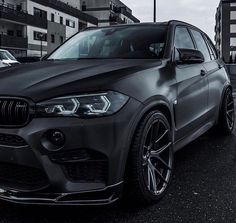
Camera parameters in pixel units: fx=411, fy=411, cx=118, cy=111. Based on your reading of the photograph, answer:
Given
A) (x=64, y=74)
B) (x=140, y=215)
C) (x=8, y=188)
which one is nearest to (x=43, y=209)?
(x=8, y=188)

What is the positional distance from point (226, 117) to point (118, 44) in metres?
2.21

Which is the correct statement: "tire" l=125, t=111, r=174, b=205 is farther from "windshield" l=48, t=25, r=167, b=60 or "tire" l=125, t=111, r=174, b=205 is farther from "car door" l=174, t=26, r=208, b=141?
"windshield" l=48, t=25, r=167, b=60

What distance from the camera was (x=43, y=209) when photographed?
3232mm

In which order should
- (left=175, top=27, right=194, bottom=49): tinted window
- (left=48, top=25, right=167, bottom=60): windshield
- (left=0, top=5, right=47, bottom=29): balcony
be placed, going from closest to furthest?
(left=48, top=25, right=167, bottom=60): windshield
(left=175, top=27, right=194, bottom=49): tinted window
(left=0, top=5, right=47, bottom=29): balcony

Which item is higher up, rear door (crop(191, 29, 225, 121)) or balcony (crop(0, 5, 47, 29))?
balcony (crop(0, 5, 47, 29))

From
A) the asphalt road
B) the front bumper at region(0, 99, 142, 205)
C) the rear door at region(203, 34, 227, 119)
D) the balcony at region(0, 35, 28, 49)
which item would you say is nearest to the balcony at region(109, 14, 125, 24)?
the balcony at region(0, 35, 28, 49)

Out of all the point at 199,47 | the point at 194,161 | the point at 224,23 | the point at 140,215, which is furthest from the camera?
the point at 224,23

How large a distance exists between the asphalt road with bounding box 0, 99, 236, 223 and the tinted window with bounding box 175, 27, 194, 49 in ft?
4.43

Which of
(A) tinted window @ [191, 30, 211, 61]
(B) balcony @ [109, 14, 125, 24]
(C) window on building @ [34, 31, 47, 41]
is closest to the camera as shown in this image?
(A) tinted window @ [191, 30, 211, 61]

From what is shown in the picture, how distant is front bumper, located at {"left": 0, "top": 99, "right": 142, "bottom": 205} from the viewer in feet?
8.90

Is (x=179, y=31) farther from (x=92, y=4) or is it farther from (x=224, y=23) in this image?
(x=224, y=23)

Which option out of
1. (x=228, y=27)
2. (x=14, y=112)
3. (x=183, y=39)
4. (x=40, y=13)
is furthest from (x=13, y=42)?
(x=228, y=27)

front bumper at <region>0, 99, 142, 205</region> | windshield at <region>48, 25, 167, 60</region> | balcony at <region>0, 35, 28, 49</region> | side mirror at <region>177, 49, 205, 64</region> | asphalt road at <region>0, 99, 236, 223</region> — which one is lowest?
asphalt road at <region>0, 99, 236, 223</region>

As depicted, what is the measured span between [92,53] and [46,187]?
1989 millimetres
